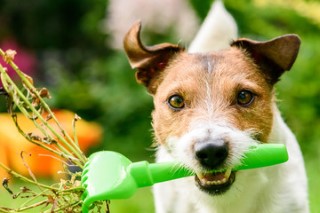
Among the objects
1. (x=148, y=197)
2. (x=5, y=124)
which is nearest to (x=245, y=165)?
(x=148, y=197)

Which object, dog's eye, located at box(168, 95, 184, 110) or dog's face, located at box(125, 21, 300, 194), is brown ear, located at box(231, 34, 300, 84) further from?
dog's eye, located at box(168, 95, 184, 110)

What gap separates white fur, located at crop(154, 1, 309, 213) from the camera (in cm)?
332

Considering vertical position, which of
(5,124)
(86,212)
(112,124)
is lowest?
(112,124)

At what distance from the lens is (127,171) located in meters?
3.20

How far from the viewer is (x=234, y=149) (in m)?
3.26

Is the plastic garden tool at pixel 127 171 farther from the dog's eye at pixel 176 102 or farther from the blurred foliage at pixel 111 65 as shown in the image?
the blurred foliage at pixel 111 65

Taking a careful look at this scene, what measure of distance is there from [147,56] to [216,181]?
34.2 inches

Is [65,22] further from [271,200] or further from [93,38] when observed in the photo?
[271,200]

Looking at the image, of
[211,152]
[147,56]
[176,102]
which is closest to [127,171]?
[211,152]

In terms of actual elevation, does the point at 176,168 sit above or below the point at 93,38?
above

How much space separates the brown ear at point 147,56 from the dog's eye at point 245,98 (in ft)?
1.80

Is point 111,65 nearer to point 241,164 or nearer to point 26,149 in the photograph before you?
point 26,149

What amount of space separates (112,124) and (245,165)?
5.17 m

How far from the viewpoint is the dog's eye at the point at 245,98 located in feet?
11.8
